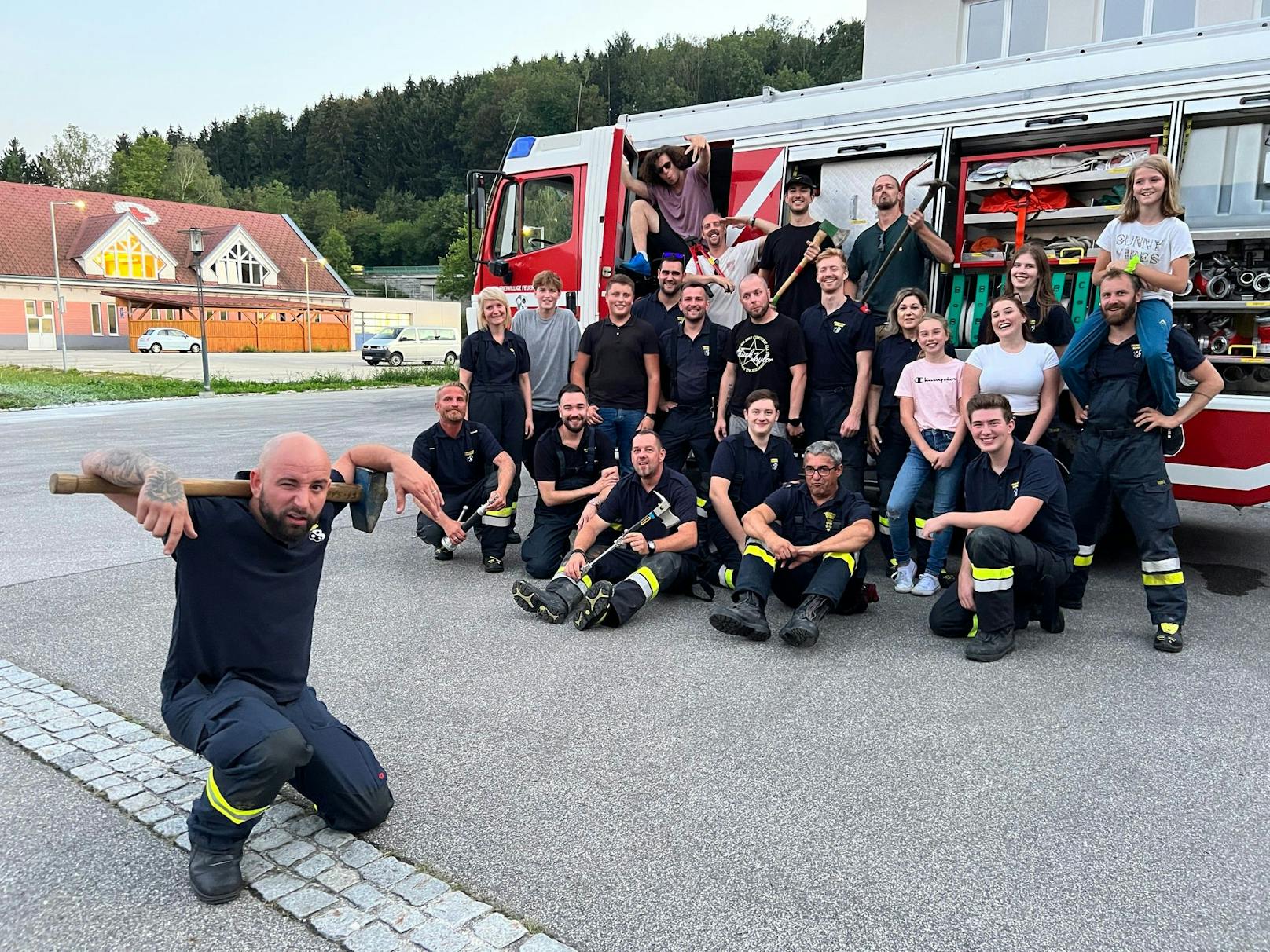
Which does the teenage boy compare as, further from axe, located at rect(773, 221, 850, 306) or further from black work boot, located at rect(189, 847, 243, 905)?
black work boot, located at rect(189, 847, 243, 905)

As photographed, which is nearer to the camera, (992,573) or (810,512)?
(992,573)

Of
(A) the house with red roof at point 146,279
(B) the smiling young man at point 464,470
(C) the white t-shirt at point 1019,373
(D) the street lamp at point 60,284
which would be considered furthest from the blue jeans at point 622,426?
(A) the house with red roof at point 146,279

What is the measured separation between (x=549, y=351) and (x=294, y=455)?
14.4 ft

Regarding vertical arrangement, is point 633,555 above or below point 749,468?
below

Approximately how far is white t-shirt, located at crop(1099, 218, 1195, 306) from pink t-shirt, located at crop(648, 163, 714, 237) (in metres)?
3.20

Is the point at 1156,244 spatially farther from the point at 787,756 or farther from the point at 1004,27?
the point at 1004,27

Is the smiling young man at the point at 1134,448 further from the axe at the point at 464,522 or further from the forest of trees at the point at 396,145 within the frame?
the forest of trees at the point at 396,145

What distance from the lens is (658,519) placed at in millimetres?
5254

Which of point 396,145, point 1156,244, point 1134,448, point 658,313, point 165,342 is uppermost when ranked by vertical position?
point 396,145

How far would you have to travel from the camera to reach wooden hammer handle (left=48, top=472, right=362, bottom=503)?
2.13m

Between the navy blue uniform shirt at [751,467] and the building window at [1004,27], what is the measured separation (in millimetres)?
6887

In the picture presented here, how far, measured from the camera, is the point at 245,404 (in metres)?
17.9

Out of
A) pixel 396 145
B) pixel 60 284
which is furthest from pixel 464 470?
pixel 396 145

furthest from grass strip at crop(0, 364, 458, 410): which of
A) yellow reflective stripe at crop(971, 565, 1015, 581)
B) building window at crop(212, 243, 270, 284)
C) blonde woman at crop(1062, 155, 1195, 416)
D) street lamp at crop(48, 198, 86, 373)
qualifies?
building window at crop(212, 243, 270, 284)
